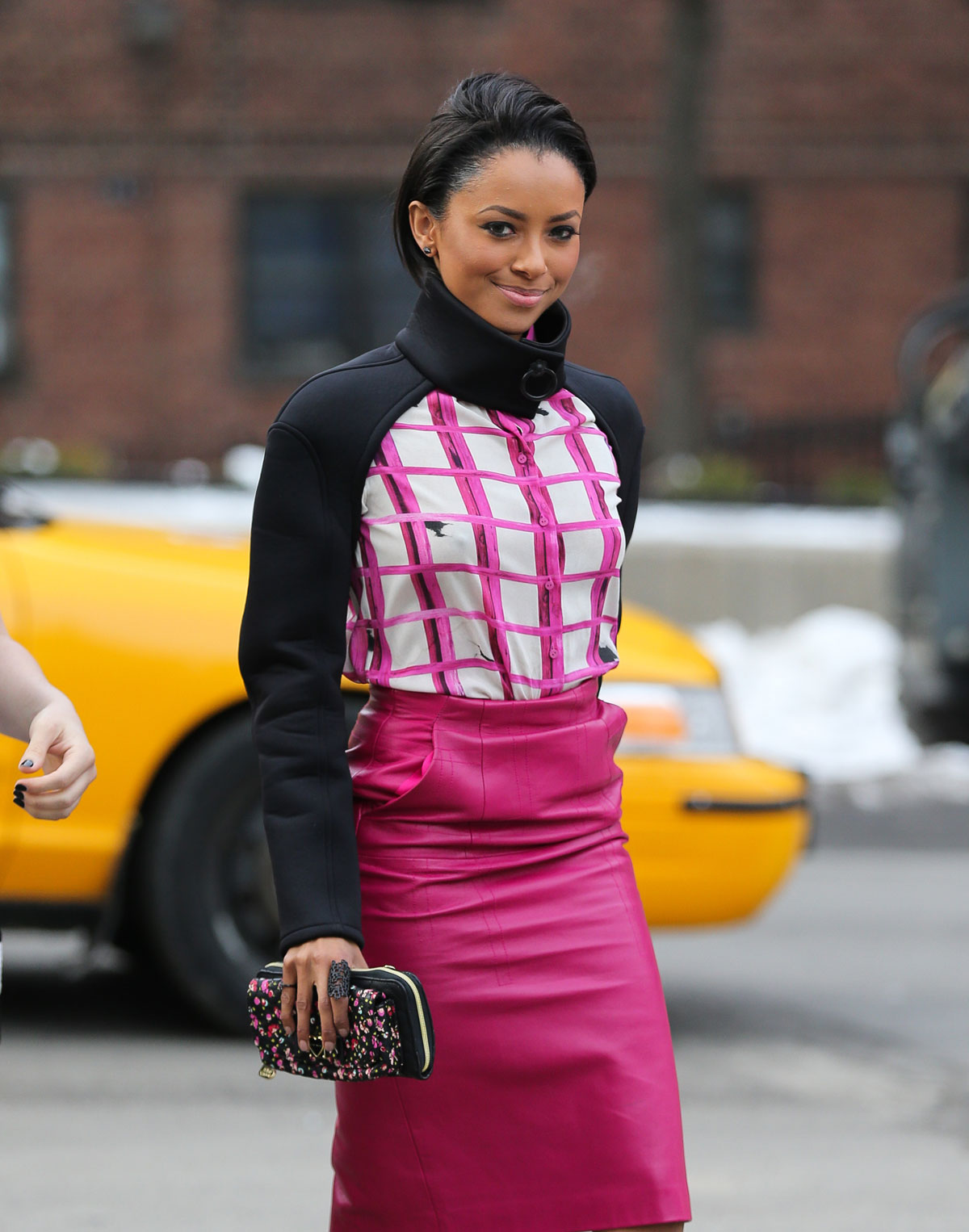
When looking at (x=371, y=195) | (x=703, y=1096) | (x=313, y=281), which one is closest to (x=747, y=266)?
(x=371, y=195)

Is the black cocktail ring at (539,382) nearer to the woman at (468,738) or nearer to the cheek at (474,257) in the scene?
the woman at (468,738)

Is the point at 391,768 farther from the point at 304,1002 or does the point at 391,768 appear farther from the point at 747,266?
the point at 747,266

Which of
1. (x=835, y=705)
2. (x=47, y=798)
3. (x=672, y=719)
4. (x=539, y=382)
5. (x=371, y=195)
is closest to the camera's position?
(x=47, y=798)

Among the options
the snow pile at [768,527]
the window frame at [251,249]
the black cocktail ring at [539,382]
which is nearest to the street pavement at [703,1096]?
the black cocktail ring at [539,382]

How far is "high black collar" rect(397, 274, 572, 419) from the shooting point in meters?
2.47

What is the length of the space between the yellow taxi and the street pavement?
362 mm

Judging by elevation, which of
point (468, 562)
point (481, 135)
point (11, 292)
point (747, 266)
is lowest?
point (468, 562)

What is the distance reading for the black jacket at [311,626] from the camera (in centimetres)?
238

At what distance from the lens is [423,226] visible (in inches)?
99.2

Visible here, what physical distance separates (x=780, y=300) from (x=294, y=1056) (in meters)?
18.2

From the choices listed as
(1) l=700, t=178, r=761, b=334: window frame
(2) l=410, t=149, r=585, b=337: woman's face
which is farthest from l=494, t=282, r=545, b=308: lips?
(1) l=700, t=178, r=761, b=334: window frame

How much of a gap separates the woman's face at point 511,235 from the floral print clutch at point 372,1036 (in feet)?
2.51

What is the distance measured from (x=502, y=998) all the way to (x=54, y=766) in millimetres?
565

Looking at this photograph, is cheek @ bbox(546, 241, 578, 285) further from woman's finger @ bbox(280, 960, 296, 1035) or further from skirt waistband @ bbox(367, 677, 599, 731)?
woman's finger @ bbox(280, 960, 296, 1035)
